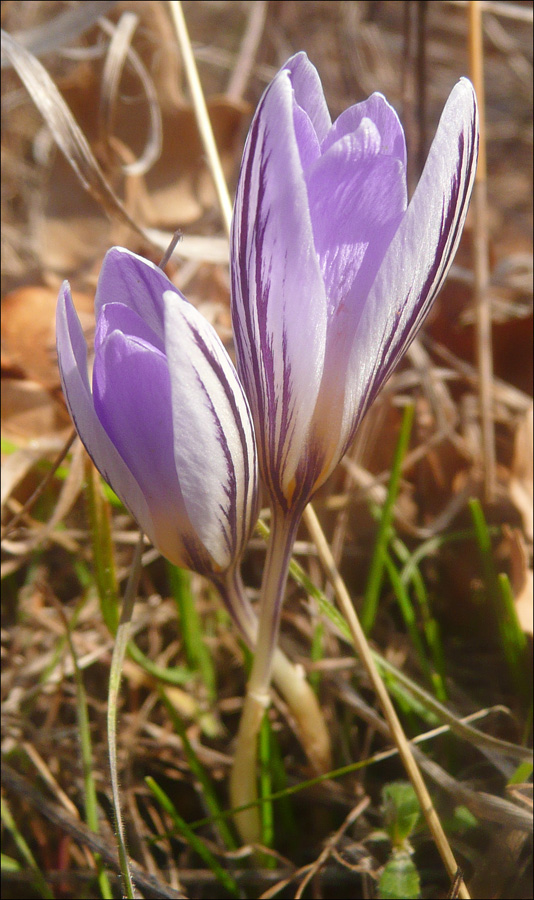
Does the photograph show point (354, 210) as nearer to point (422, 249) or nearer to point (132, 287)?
point (422, 249)

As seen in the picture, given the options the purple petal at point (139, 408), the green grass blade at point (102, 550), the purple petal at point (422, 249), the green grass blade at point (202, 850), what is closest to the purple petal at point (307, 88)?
the purple petal at point (422, 249)

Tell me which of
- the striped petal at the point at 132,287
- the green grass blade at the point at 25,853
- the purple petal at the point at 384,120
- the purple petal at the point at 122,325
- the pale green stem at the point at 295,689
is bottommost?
the green grass blade at the point at 25,853

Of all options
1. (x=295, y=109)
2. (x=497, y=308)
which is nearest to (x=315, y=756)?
(x=295, y=109)

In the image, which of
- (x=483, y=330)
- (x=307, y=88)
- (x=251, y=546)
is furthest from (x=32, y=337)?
(x=307, y=88)

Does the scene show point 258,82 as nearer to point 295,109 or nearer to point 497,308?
point 497,308

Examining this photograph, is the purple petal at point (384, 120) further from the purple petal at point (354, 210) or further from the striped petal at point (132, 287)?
the striped petal at point (132, 287)

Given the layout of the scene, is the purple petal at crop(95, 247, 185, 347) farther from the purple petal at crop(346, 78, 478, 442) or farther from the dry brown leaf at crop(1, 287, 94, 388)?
the dry brown leaf at crop(1, 287, 94, 388)
